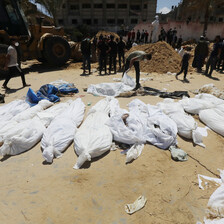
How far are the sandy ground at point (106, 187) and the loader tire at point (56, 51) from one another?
6.23 meters

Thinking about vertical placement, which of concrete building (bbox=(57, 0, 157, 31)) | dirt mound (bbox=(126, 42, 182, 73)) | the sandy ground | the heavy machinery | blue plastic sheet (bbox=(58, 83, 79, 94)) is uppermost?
concrete building (bbox=(57, 0, 157, 31))

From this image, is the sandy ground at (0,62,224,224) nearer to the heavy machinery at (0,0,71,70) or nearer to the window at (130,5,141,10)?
the heavy machinery at (0,0,71,70)

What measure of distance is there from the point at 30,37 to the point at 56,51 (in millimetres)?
1183

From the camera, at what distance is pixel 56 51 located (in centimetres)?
797

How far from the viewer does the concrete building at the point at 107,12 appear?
1072 inches

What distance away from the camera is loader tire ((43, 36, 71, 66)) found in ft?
25.0

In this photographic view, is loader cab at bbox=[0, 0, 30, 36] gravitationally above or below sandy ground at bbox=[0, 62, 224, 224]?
above

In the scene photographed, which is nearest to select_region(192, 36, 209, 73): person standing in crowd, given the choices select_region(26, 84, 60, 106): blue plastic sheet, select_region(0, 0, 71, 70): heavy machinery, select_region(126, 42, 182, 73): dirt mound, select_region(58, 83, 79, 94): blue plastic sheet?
select_region(126, 42, 182, 73): dirt mound

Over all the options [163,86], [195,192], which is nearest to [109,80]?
[163,86]

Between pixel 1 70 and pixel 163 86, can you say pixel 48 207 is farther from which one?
pixel 1 70

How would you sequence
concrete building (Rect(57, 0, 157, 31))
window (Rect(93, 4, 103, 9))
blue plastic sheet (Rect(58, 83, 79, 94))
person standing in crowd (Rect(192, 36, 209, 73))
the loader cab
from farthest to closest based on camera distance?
window (Rect(93, 4, 103, 9)), concrete building (Rect(57, 0, 157, 31)), person standing in crowd (Rect(192, 36, 209, 73)), the loader cab, blue plastic sheet (Rect(58, 83, 79, 94))

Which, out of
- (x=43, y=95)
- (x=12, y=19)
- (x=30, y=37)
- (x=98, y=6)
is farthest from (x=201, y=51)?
(x=98, y=6)

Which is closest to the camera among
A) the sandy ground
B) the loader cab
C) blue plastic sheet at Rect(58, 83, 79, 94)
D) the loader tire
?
the sandy ground

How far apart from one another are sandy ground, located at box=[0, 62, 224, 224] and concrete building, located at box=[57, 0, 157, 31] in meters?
28.2
